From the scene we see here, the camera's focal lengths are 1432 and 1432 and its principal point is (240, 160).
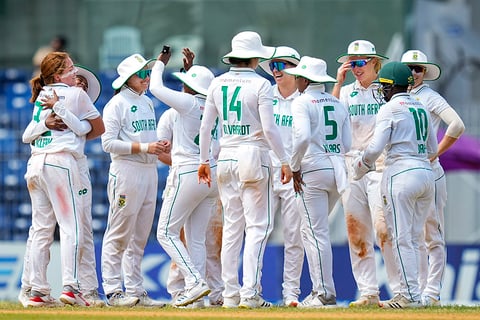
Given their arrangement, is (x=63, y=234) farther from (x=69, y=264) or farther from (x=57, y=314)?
(x=57, y=314)

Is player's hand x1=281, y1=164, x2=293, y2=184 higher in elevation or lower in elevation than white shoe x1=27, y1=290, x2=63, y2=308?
higher

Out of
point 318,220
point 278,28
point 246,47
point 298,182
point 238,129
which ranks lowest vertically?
point 318,220

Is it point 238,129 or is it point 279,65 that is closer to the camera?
point 238,129

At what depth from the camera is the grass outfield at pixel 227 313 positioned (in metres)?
12.1

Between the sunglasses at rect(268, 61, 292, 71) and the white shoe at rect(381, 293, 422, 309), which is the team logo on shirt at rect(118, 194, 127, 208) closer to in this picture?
the sunglasses at rect(268, 61, 292, 71)

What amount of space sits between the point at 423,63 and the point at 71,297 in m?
4.29

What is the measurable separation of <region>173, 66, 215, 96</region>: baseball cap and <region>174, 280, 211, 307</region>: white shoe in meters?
1.85

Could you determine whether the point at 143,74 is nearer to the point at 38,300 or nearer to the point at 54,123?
the point at 54,123

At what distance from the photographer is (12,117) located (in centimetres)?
2119

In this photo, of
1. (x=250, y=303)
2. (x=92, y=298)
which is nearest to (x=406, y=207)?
(x=250, y=303)

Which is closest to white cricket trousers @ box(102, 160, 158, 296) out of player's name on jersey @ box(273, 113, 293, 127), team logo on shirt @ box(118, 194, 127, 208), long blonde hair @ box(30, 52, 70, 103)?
team logo on shirt @ box(118, 194, 127, 208)

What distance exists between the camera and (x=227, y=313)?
495 inches

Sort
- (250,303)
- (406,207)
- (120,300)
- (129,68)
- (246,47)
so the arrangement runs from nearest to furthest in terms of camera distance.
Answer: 1. (250,303)
2. (406,207)
3. (246,47)
4. (120,300)
5. (129,68)

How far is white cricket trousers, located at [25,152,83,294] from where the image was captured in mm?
13297
